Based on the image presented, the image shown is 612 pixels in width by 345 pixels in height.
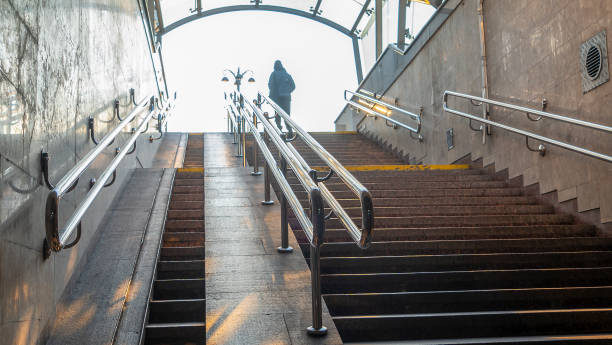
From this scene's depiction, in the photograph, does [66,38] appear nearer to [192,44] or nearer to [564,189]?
[564,189]

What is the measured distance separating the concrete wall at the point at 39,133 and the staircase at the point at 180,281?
0.36 meters

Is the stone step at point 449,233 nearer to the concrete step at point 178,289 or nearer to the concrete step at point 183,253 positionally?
the concrete step at point 183,253

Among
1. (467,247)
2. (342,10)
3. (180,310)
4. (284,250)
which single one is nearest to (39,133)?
(180,310)

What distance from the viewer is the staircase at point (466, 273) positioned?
278 centimetres

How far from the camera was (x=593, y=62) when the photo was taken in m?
4.52

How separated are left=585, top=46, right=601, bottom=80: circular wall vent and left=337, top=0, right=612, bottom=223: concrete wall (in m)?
0.13

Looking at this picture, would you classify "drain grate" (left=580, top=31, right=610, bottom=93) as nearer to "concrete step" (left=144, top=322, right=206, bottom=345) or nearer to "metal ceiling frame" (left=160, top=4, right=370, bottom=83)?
"concrete step" (left=144, top=322, right=206, bottom=345)

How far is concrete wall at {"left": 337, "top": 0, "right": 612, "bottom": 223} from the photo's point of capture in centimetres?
Result: 455

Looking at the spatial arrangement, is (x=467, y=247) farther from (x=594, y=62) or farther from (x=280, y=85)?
(x=280, y=85)

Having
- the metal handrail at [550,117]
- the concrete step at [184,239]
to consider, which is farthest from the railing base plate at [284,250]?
the metal handrail at [550,117]

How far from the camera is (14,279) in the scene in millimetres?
2197

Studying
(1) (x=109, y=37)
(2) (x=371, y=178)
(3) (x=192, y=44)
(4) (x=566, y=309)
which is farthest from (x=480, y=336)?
(3) (x=192, y=44)

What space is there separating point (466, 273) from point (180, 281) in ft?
5.18

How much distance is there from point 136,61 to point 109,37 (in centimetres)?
205
